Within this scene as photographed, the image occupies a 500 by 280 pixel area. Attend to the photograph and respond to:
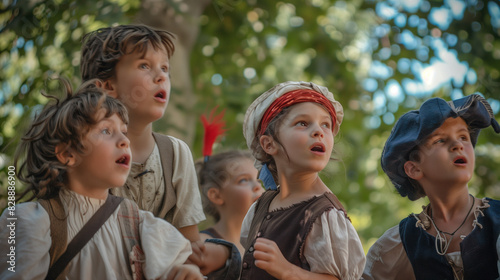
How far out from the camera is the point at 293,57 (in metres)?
6.43

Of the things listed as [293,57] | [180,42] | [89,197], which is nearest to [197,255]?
[89,197]

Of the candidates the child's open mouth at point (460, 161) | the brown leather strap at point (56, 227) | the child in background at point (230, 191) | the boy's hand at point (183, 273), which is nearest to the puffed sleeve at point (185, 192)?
the boy's hand at point (183, 273)

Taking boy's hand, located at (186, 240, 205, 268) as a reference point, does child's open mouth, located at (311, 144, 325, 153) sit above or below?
above

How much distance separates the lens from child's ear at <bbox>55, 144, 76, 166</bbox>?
195 cm

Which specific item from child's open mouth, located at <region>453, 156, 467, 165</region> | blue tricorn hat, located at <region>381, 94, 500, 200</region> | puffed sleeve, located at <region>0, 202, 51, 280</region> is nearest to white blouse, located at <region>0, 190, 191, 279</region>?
puffed sleeve, located at <region>0, 202, 51, 280</region>

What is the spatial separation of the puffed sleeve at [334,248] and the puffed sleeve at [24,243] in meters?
0.86

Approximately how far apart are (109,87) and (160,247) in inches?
29.0

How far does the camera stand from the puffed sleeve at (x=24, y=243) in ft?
5.76

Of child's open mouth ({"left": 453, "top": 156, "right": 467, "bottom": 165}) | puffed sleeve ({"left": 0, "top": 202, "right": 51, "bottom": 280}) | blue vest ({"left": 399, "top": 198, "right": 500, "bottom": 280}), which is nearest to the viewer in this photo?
puffed sleeve ({"left": 0, "top": 202, "right": 51, "bottom": 280})

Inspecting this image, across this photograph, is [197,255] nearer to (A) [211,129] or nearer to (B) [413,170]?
(B) [413,170]

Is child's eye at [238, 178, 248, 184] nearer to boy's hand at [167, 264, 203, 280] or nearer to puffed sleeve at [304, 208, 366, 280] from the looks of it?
puffed sleeve at [304, 208, 366, 280]

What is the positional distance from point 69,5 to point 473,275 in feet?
11.0

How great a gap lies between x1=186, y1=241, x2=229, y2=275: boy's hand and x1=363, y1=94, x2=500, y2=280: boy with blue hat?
0.62 meters

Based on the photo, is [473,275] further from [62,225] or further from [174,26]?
[174,26]
